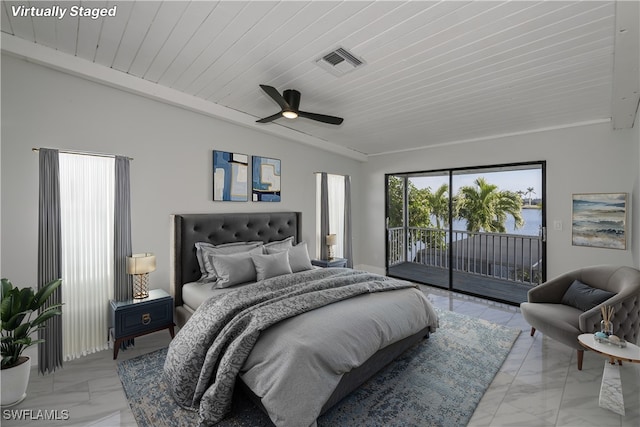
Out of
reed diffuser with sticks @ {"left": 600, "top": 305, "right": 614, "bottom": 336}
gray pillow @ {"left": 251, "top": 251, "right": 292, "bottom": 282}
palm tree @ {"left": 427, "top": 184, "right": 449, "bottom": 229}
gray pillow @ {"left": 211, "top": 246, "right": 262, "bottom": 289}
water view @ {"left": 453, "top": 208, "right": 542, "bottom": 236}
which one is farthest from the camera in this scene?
palm tree @ {"left": 427, "top": 184, "right": 449, "bottom": 229}

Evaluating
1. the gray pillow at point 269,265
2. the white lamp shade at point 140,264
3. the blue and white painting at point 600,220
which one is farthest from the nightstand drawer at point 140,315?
the blue and white painting at point 600,220

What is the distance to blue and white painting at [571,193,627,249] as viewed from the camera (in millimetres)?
3596

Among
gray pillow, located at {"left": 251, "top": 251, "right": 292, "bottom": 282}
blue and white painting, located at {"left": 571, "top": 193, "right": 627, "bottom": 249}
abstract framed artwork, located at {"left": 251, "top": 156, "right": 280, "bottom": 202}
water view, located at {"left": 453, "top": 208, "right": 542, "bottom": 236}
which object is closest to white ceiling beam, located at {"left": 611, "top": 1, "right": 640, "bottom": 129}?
blue and white painting, located at {"left": 571, "top": 193, "right": 627, "bottom": 249}

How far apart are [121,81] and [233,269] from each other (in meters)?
2.25

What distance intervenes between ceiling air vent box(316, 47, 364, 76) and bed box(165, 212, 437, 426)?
2.01 m

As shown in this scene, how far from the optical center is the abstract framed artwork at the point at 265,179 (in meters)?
4.34

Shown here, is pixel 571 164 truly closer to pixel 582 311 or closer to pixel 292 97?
pixel 582 311

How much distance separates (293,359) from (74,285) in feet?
8.12

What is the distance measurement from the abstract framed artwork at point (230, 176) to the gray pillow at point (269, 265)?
39.0 inches

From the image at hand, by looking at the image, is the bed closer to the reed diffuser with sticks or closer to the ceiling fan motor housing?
the reed diffuser with sticks

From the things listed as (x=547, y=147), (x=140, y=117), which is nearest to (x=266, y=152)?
(x=140, y=117)

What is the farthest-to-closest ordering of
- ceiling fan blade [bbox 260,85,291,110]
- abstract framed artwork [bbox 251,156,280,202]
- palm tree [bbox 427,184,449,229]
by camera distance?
palm tree [bbox 427,184,449,229], abstract framed artwork [bbox 251,156,280,202], ceiling fan blade [bbox 260,85,291,110]

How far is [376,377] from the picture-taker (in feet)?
8.47

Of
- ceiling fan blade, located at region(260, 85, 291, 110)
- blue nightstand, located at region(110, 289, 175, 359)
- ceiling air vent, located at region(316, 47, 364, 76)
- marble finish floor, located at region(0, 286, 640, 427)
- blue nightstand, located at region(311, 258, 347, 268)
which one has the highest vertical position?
ceiling air vent, located at region(316, 47, 364, 76)
